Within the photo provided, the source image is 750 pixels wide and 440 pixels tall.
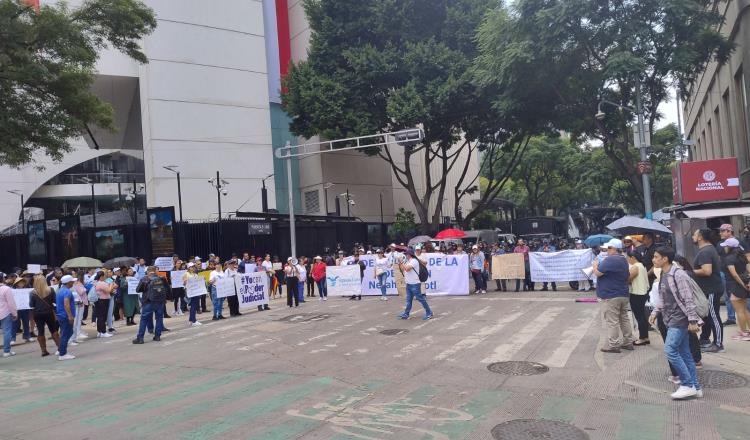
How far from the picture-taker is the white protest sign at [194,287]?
15266 mm

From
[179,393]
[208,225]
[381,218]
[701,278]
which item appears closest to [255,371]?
[179,393]

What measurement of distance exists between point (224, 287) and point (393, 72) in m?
17.4

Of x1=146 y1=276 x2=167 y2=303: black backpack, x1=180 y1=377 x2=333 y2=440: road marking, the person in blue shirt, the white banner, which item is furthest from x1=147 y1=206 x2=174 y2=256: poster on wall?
x1=180 y1=377 x2=333 y2=440: road marking

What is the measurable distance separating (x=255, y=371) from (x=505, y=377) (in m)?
3.72

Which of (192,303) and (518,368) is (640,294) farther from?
(192,303)

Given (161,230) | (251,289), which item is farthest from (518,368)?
(161,230)

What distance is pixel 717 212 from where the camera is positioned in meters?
15.1

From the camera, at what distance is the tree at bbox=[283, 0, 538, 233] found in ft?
94.1

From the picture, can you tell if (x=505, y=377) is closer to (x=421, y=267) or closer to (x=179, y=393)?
(x=179, y=393)

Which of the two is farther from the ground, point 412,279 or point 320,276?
point 412,279

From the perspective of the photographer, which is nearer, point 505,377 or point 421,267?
point 505,377

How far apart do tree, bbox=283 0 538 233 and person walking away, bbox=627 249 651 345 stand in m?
18.9

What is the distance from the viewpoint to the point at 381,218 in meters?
43.8

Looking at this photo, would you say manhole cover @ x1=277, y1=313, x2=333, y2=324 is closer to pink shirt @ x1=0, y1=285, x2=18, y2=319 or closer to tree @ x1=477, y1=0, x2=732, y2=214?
pink shirt @ x1=0, y1=285, x2=18, y2=319
